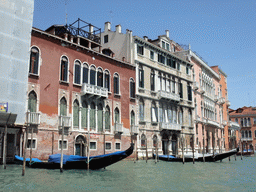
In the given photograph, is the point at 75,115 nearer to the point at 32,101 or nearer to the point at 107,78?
the point at 32,101

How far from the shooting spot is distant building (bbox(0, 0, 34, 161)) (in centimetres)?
1627

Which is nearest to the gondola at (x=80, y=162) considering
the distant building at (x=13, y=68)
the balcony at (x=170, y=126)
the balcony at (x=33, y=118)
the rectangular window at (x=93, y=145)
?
the distant building at (x=13, y=68)

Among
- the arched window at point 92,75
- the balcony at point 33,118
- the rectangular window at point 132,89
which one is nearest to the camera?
the balcony at point 33,118

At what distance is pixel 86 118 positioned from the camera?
66.0 ft

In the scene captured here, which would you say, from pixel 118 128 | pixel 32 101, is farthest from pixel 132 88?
pixel 32 101

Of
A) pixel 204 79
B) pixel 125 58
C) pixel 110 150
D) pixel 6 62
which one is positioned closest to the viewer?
pixel 6 62

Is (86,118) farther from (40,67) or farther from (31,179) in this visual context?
(31,179)

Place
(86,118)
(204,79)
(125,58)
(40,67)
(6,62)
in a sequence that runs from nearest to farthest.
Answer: (6,62) < (40,67) < (86,118) < (125,58) < (204,79)

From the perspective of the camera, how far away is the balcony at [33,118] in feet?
54.8

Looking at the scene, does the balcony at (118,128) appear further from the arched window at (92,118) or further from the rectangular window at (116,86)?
the rectangular window at (116,86)

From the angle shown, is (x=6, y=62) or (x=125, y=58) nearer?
(x=6, y=62)

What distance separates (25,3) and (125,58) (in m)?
9.44

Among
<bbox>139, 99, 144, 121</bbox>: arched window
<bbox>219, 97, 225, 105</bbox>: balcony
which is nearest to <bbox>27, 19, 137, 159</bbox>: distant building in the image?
<bbox>139, 99, 144, 121</bbox>: arched window

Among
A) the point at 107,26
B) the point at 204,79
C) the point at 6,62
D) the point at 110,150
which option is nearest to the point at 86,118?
the point at 110,150
